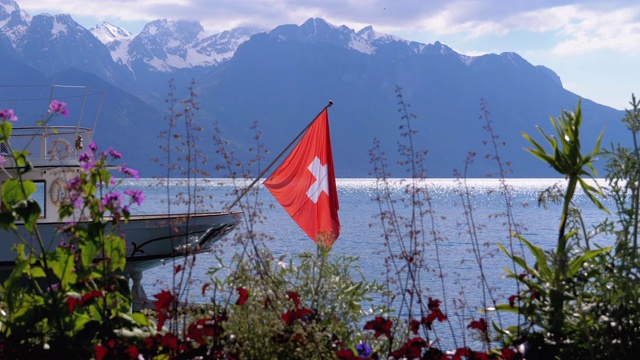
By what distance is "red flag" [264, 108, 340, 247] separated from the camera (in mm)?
13109

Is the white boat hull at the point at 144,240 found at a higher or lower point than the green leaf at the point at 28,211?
lower

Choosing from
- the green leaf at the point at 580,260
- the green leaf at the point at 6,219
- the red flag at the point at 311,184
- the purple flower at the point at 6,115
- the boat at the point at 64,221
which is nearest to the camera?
the green leaf at the point at 6,219

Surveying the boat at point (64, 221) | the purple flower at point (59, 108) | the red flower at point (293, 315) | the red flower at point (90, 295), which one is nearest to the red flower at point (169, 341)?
the red flower at point (90, 295)

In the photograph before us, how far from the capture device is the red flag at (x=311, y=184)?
13109 millimetres

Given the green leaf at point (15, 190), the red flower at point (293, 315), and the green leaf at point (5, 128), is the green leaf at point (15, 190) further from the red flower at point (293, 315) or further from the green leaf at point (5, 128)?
the red flower at point (293, 315)

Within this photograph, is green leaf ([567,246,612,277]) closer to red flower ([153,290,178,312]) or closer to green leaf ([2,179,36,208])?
red flower ([153,290,178,312])

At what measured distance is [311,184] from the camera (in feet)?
44.3

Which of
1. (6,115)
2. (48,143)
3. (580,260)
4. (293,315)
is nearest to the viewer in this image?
(293,315)

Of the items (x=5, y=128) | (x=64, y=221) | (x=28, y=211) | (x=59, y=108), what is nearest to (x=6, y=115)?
(x=5, y=128)

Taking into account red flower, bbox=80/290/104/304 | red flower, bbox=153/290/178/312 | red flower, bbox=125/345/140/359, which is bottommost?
red flower, bbox=125/345/140/359

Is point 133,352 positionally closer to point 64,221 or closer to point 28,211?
point 28,211

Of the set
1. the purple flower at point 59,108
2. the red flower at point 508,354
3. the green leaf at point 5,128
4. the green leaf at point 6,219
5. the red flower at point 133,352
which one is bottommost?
the red flower at point 508,354

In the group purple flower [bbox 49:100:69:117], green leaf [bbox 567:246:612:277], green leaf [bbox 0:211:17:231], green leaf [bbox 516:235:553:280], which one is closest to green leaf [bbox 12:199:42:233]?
green leaf [bbox 0:211:17:231]

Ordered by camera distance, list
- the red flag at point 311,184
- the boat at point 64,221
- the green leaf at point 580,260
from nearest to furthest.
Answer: the green leaf at point 580,260 → the red flag at point 311,184 → the boat at point 64,221
